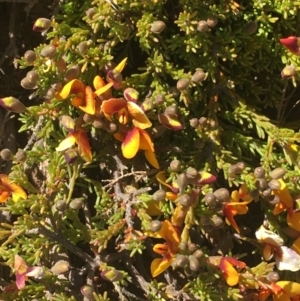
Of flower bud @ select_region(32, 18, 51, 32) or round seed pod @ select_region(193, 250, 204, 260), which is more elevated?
flower bud @ select_region(32, 18, 51, 32)

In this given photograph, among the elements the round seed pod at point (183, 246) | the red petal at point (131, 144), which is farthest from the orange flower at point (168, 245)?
the red petal at point (131, 144)

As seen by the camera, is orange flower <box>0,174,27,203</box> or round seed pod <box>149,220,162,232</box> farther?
orange flower <box>0,174,27,203</box>

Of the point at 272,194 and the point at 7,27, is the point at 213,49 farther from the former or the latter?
the point at 7,27

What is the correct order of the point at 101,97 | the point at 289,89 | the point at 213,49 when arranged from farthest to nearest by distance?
1. the point at 289,89
2. the point at 213,49
3. the point at 101,97

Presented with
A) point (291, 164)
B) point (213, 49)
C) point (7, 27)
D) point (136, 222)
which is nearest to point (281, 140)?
point (291, 164)

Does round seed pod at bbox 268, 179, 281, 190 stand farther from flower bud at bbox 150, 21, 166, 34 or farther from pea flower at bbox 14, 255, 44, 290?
pea flower at bbox 14, 255, 44, 290

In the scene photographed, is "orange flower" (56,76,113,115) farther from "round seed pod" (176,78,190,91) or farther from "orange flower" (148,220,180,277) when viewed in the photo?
"orange flower" (148,220,180,277)

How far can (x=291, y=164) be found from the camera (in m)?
1.41

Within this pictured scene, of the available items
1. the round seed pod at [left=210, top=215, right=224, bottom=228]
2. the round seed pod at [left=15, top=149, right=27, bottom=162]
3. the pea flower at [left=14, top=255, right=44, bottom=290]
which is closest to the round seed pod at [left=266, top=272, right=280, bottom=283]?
the round seed pod at [left=210, top=215, right=224, bottom=228]

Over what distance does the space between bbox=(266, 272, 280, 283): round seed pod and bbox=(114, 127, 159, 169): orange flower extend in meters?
0.35

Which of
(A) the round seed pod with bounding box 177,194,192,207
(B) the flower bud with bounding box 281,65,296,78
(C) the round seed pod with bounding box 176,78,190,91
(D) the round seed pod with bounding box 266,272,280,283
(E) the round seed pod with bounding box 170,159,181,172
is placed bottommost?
(D) the round seed pod with bounding box 266,272,280,283

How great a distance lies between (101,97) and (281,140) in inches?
17.1

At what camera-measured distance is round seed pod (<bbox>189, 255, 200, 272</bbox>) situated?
1243 mm

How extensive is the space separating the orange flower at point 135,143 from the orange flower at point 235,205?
189 millimetres
